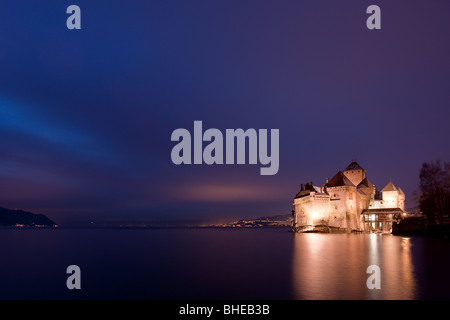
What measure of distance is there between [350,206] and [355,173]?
51.5ft

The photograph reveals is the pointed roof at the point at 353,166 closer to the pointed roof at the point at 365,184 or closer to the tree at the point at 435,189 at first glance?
the pointed roof at the point at 365,184

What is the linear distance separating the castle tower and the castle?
255 mm

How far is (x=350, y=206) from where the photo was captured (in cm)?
8244

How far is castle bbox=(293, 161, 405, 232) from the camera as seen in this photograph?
269 ft

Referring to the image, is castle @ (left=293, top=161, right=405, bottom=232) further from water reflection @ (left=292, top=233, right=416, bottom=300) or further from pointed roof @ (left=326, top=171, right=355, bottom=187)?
water reflection @ (left=292, top=233, right=416, bottom=300)

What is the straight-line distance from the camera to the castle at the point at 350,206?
3231 inches

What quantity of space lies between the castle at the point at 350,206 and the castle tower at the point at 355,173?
26 cm

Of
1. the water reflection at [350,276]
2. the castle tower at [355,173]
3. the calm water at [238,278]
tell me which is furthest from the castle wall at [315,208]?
the calm water at [238,278]

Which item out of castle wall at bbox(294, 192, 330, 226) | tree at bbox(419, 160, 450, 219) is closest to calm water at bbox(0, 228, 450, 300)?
tree at bbox(419, 160, 450, 219)
